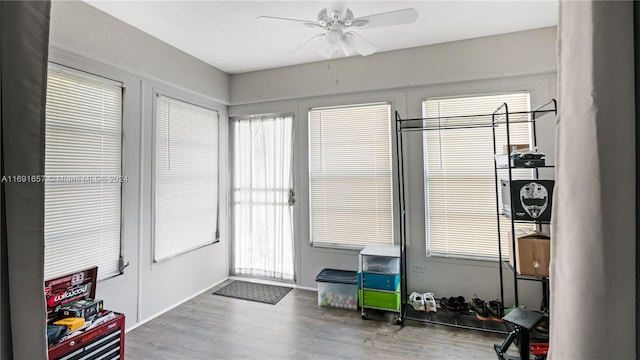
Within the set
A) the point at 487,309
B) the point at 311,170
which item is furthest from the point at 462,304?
the point at 311,170

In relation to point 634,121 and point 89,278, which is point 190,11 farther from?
point 634,121

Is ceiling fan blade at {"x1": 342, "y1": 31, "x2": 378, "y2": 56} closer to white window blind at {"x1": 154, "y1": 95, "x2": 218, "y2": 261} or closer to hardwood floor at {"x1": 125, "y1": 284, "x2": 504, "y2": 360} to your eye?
white window blind at {"x1": 154, "y1": 95, "x2": 218, "y2": 261}

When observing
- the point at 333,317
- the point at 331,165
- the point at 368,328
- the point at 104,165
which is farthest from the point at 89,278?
the point at 331,165

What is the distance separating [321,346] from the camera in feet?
8.14

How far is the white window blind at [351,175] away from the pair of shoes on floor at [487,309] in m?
1.02

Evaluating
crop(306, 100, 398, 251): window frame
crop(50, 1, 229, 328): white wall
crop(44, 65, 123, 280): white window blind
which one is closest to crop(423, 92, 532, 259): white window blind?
crop(306, 100, 398, 251): window frame

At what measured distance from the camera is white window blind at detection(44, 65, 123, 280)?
223cm

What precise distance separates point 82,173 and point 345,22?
2379 millimetres

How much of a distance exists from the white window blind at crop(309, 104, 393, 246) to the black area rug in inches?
29.5

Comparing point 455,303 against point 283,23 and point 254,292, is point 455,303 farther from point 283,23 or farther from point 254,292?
point 283,23

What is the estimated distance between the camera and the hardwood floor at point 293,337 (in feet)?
7.79

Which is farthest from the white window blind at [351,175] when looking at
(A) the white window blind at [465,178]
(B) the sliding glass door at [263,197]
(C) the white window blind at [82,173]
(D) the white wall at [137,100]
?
(C) the white window blind at [82,173]

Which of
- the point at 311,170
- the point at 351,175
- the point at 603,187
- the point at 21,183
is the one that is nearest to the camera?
the point at 603,187

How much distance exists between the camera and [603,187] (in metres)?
0.49
